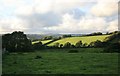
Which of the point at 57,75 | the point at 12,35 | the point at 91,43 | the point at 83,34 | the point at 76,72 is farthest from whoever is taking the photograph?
the point at 83,34

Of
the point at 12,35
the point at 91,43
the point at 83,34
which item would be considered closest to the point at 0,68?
the point at 12,35

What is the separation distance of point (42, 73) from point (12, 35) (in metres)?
37.3

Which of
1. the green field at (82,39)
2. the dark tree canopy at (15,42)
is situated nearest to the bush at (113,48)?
the dark tree canopy at (15,42)

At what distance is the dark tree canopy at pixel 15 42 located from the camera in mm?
53409

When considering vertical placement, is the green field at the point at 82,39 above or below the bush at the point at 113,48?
above

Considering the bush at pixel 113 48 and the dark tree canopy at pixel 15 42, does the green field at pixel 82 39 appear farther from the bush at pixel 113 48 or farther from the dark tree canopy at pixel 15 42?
the bush at pixel 113 48

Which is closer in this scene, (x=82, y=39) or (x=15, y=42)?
(x=15, y=42)

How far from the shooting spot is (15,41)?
185 ft

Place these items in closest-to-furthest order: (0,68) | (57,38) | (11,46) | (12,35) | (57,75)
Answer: (57,75) < (0,68) < (11,46) < (12,35) < (57,38)

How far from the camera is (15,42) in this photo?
55.5m

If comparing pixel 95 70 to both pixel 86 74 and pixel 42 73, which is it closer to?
pixel 86 74

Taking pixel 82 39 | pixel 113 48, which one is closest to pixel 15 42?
pixel 113 48

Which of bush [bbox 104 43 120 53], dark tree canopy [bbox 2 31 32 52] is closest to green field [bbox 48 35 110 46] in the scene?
dark tree canopy [bbox 2 31 32 52]

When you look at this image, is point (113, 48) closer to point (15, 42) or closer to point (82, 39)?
point (15, 42)
